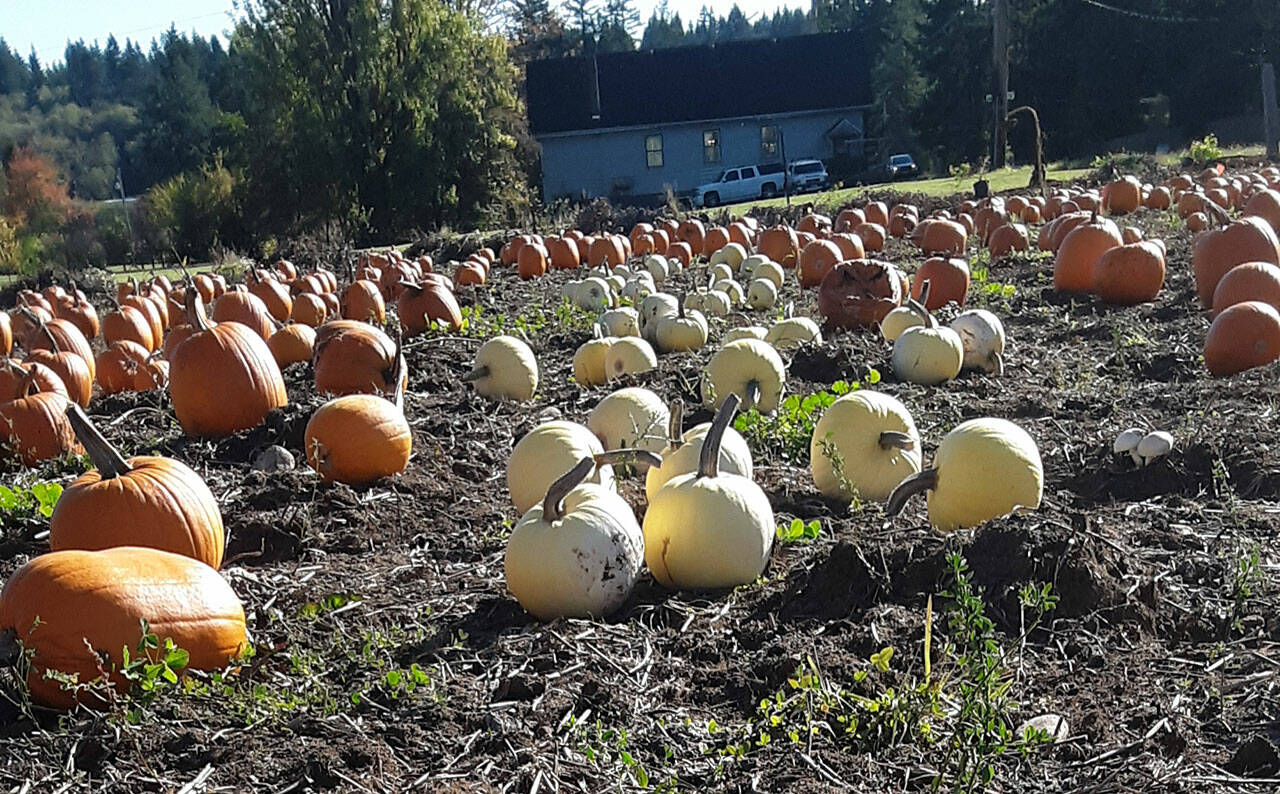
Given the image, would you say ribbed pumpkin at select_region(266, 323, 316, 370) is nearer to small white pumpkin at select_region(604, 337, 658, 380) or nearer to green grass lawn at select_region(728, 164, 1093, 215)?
small white pumpkin at select_region(604, 337, 658, 380)

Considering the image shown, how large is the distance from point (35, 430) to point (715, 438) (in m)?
4.69

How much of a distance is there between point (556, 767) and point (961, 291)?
779 cm

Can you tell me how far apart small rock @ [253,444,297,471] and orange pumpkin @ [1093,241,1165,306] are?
21.1ft

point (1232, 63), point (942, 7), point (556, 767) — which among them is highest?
point (942, 7)

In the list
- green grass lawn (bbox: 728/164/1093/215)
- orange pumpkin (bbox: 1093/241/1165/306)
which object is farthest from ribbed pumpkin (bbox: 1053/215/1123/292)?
green grass lawn (bbox: 728/164/1093/215)

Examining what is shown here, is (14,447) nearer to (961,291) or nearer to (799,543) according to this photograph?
(799,543)

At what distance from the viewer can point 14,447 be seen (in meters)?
6.92

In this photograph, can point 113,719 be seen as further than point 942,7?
No

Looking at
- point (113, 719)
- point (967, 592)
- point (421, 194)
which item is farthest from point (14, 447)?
point (421, 194)

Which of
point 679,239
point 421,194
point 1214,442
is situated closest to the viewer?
point 1214,442

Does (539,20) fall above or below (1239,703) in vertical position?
above

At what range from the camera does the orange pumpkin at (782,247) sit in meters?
14.0

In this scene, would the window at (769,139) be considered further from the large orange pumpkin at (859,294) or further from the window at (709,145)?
the large orange pumpkin at (859,294)

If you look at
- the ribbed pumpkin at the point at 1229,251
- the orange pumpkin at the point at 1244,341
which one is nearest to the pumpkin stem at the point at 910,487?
the orange pumpkin at the point at 1244,341
